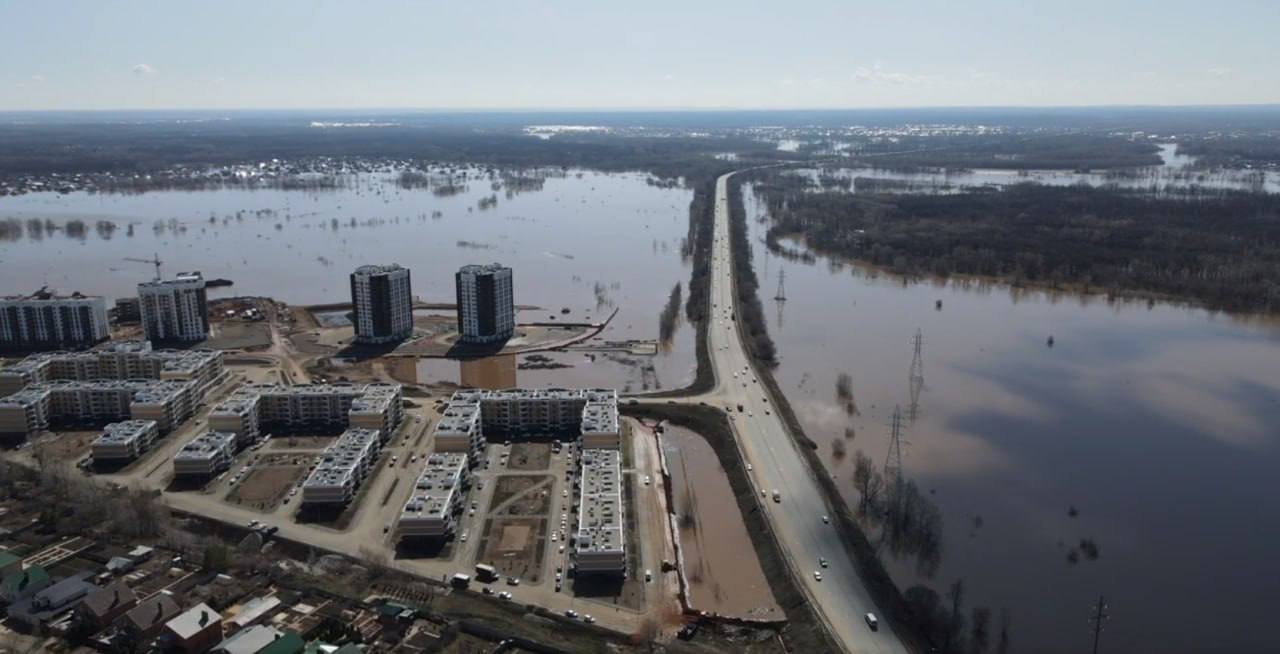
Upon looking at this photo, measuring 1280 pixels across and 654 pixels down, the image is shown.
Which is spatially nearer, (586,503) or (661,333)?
(586,503)

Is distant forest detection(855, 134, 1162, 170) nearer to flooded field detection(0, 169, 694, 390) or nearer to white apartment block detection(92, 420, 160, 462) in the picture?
flooded field detection(0, 169, 694, 390)

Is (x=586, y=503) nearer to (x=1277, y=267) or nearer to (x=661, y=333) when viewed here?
(x=661, y=333)

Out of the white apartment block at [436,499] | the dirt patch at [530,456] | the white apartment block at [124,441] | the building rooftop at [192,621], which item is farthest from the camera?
the white apartment block at [124,441]

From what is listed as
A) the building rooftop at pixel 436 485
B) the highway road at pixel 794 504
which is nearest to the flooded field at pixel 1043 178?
the highway road at pixel 794 504

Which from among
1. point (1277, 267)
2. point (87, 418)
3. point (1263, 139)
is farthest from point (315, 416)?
point (1263, 139)

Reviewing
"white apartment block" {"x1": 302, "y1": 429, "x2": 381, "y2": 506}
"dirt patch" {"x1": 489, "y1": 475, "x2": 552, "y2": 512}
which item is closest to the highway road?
"dirt patch" {"x1": 489, "y1": 475, "x2": 552, "y2": 512}

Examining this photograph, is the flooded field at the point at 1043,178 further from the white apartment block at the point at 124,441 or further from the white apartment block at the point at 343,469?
the white apartment block at the point at 124,441
